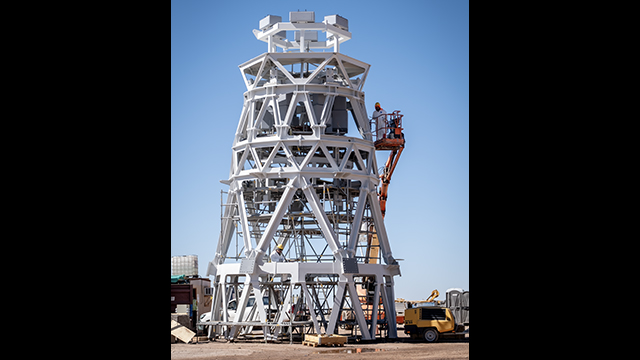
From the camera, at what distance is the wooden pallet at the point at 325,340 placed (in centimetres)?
3912

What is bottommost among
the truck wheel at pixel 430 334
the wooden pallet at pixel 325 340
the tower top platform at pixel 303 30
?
the truck wheel at pixel 430 334

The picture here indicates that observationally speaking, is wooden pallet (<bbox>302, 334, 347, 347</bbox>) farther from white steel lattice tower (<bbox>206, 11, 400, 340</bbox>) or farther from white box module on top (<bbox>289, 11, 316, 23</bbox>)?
white box module on top (<bbox>289, 11, 316, 23</bbox>)

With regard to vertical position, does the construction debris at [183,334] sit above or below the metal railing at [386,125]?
below

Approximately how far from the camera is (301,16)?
45.8m

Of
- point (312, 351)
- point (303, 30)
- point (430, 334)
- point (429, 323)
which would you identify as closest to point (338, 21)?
point (303, 30)

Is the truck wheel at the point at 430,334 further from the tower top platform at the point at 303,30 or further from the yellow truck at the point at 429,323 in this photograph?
the tower top platform at the point at 303,30

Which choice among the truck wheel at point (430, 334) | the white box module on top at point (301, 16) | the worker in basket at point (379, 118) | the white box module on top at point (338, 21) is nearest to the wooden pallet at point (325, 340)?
the truck wheel at point (430, 334)

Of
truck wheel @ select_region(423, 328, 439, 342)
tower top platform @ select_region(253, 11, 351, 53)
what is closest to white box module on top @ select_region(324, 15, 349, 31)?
tower top platform @ select_region(253, 11, 351, 53)

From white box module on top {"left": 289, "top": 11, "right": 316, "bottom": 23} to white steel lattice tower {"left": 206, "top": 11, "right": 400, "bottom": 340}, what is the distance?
0.06 m

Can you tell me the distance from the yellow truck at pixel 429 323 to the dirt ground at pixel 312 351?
4.07ft

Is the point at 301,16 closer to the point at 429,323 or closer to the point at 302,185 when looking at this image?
the point at 302,185
